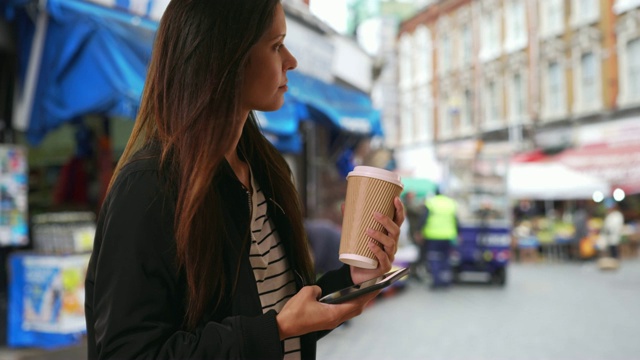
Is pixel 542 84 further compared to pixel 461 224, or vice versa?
pixel 542 84

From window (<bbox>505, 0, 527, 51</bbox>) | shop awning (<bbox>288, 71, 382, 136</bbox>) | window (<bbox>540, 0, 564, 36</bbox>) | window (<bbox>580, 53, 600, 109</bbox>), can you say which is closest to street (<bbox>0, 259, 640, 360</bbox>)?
shop awning (<bbox>288, 71, 382, 136</bbox>)

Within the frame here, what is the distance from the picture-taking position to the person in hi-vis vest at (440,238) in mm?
11172

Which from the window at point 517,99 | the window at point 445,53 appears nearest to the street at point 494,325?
the window at point 517,99

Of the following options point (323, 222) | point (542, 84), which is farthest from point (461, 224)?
point (542, 84)

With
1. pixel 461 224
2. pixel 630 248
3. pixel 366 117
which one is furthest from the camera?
pixel 630 248

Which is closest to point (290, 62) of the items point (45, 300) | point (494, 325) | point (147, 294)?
point (147, 294)

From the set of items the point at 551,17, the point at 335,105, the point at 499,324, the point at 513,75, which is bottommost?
the point at 499,324

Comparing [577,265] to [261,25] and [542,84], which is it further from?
[261,25]

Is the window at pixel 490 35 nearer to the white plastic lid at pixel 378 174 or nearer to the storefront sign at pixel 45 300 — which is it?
the storefront sign at pixel 45 300

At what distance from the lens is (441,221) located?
1127cm

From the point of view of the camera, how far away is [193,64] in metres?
1.04

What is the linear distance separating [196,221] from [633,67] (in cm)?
2146

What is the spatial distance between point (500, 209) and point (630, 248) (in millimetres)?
6903

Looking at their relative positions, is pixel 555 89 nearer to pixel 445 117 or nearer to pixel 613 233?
pixel 445 117
